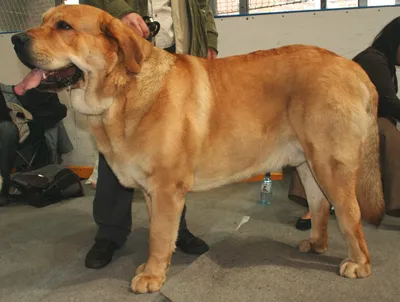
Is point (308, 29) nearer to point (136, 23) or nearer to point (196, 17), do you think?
point (196, 17)

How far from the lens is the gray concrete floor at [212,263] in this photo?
6.13 feet

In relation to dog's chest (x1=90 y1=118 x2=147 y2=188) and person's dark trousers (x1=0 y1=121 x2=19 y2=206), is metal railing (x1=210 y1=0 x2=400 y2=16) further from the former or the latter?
dog's chest (x1=90 y1=118 x2=147 y2=188)

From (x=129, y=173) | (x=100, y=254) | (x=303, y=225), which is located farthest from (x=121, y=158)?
(x=303, y=225)

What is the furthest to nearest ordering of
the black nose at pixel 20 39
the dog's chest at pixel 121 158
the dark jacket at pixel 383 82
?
the dark jacket at pixel 383 82
the dog's chest at pixel 121 158
the black nose at pixel 20 39

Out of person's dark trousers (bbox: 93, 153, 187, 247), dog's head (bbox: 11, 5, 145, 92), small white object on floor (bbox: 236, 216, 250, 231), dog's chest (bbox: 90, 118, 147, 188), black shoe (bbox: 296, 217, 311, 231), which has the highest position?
dog's head (bbox: 11, 5, 145, 92)

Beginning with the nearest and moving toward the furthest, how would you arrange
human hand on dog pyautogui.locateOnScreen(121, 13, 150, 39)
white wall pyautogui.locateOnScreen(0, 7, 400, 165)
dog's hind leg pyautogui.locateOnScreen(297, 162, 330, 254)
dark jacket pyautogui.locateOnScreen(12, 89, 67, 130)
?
1. human hand on dog pyautogui.locateOnScreen(121, 13, 150, 39)
2. dog's hind leg pyautogui.locateOnScreen(297, 162, 330, 254)
3. white wall pyautogui.locateOnScreen(0, 7, 400, 165)
4. dark jacket pyautogui.locateOnScreen(12, 89, 67, 130)

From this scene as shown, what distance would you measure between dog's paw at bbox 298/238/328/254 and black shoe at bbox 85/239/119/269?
3.78ft

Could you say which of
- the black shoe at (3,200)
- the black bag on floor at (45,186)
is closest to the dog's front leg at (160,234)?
the black bag on floor at (45,186)

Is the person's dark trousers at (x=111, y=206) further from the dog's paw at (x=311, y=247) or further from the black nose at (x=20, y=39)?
the black nose at (x=20, y=39)

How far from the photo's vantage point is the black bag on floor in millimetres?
3600

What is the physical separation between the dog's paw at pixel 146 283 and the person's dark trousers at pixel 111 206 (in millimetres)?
525

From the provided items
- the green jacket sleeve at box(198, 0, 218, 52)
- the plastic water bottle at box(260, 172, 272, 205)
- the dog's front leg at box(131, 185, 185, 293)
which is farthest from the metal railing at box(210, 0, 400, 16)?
the dog's front leg at box(131, 185, 185, 293)

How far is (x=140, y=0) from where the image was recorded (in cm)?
229

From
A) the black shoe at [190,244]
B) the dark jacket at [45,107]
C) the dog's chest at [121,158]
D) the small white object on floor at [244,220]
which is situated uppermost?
the dog's chest at [121,158]
